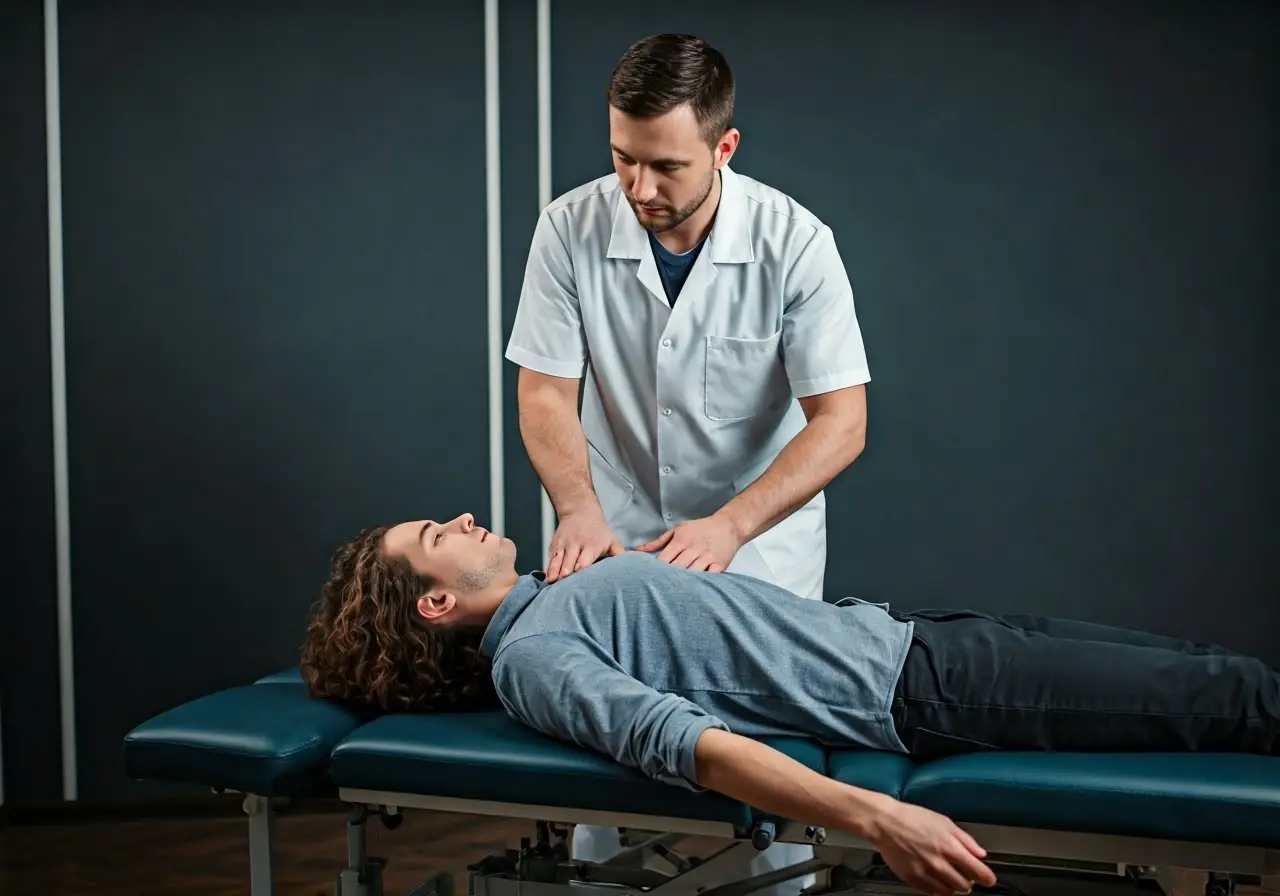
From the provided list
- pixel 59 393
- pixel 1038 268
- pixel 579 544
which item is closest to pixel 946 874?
pixel 579 544

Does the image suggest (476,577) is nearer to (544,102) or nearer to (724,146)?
(724,146)

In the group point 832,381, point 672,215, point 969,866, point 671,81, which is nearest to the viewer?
point 969,866

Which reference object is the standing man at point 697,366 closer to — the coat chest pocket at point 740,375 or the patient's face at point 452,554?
the coat chest pocket at point 740,375

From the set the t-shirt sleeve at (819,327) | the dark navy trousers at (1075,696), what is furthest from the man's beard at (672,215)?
the dark navy trousers at (1075,696)

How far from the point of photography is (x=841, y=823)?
1.51 meters

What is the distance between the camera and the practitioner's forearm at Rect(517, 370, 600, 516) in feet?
6.88

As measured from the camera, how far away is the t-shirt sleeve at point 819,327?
2.17 metres

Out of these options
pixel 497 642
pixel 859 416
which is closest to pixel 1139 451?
pixel 859 416

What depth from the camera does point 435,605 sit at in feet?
6.37

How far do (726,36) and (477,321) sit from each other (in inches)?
35.8

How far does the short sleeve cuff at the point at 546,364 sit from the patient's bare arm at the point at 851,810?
2.86 feet

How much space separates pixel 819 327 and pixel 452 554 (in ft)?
2.35

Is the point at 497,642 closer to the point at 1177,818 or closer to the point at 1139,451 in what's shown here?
the point at 1177,818

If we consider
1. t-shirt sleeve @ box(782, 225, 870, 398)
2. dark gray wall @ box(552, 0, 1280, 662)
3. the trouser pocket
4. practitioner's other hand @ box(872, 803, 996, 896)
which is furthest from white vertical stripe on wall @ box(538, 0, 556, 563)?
practitioner's other hand @ box(872, 803, 996, 896)
